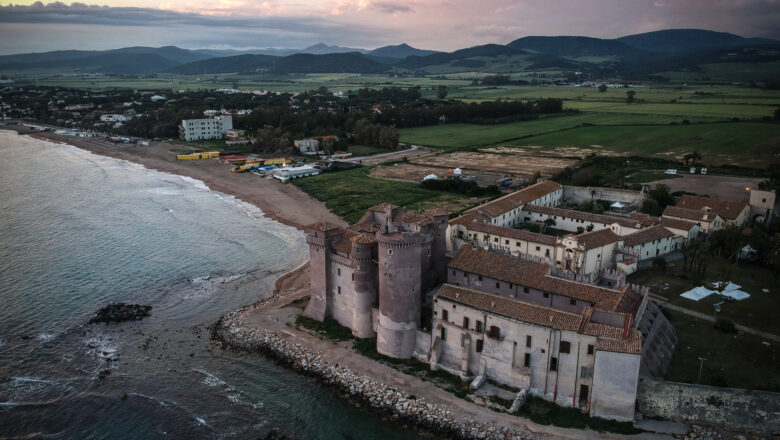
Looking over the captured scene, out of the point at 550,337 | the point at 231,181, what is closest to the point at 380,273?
the point at 550,337

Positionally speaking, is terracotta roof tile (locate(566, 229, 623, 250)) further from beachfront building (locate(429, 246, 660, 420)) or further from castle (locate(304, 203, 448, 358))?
castle (locate(304, 203, 448, 358))

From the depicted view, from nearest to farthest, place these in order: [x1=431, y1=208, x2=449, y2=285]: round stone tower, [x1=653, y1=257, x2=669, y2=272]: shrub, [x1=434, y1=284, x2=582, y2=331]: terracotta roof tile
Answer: [x1=434, y1=284, x2=582, y2=331]: terracotta roof tile → [x1=431, y1=208, x2=449, y2=285]: round stone tower → [x1=653, y1=257, x2=669, y2=272]: shrub

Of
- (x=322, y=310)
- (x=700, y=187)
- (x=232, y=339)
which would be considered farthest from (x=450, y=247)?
(x=700, y=187)

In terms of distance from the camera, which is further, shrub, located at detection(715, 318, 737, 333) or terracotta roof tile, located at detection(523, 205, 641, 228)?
terracotta roof tile, located at detection(523, 205, 641, 228)

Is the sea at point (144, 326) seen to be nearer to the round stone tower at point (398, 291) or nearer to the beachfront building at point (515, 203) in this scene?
the round stone tower at point (398, 291)

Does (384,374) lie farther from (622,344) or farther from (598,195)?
(598,195)

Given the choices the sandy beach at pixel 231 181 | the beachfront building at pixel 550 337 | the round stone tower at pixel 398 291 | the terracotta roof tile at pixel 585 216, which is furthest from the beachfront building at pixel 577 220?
the round stone tower at pixel 398 291

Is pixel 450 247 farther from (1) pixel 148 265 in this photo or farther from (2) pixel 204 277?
(1) pixel 148 265

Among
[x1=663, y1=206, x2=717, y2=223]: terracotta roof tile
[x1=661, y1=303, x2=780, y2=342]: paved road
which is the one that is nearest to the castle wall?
[x1=663, y1=206, x2=717, y2=223]: terracotta roof tile
